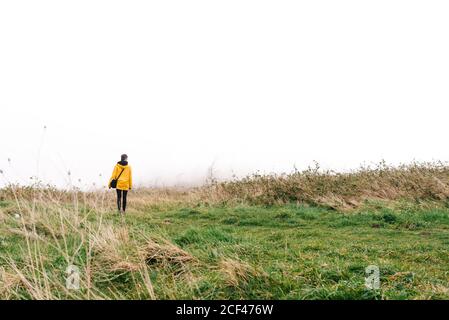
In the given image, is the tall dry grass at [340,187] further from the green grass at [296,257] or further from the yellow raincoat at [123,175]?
the yellow raincoat at [123,175]

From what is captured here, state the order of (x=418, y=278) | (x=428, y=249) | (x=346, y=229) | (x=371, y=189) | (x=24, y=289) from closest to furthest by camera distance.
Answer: (x=24, y=289) < (x=418, y=278) < (x=428, y=249) < (x=346, y=229) < (x=371, y=189)

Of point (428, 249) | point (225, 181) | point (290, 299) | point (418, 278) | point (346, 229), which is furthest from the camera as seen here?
point (225, 181)

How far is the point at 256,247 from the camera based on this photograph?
636 centimetres

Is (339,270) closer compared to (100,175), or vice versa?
(339,270)

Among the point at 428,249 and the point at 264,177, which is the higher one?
the point at 264,177

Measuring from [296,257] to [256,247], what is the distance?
0.64 metres

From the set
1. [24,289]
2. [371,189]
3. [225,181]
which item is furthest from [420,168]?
[24,289]

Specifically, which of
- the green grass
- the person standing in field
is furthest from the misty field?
the person standing in field

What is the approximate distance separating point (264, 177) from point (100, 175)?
11014 mm

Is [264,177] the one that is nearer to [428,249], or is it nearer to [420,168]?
[420,168]

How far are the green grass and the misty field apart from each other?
0.02m

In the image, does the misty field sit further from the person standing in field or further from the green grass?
the person standing in field

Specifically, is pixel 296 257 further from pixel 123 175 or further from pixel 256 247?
pixel 123 175
